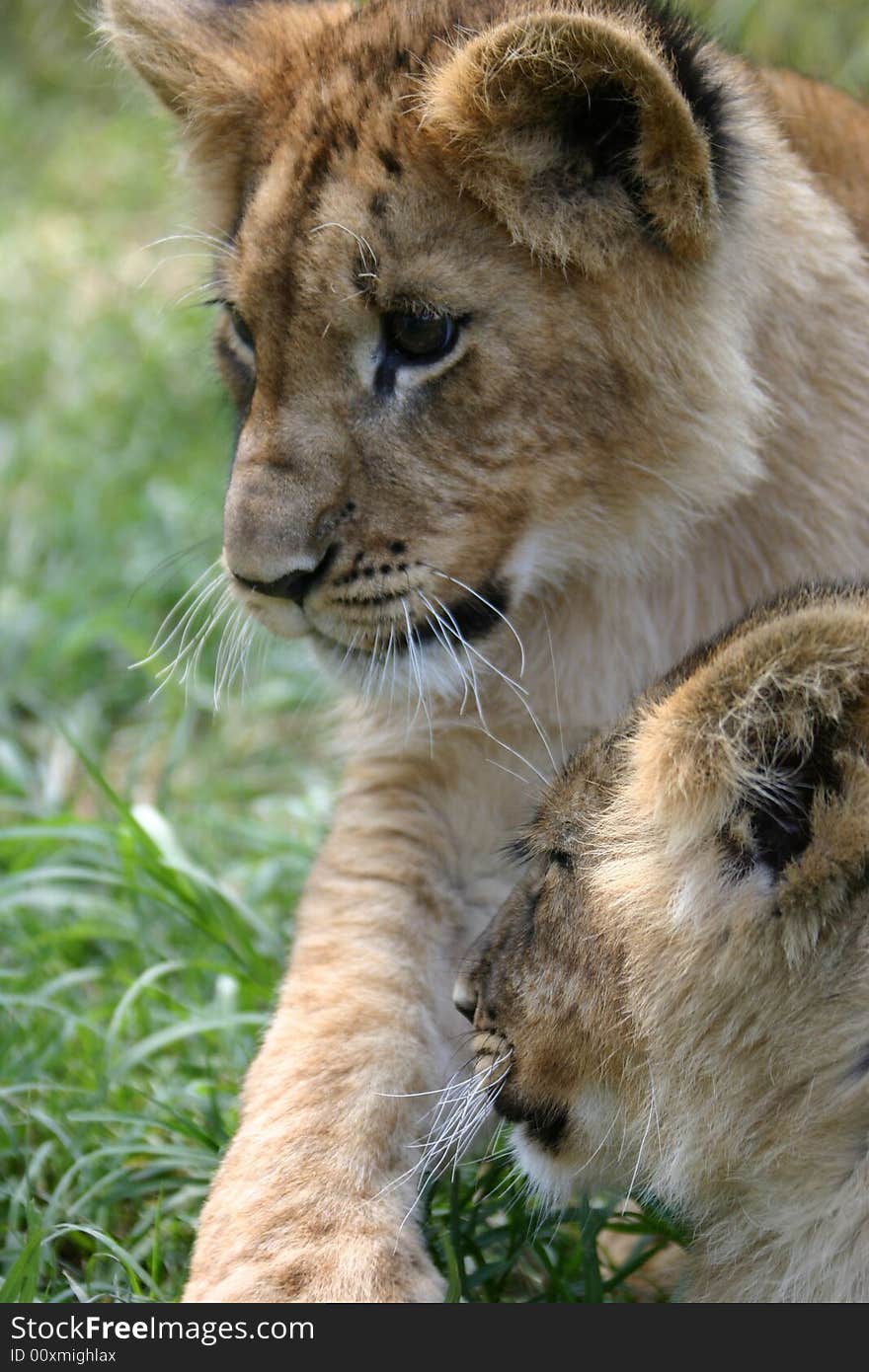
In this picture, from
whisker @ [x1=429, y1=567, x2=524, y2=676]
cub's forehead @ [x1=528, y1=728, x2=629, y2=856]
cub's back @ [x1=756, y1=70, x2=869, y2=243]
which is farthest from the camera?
cub's back @ [x1=756, y1=70, x2=869, y2=243]

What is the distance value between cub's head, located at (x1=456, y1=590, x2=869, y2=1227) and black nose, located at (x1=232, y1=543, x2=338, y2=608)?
622 millimetres

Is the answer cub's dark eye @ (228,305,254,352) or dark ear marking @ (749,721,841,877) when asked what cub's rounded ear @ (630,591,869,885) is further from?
cub's dark eye @ (228,305,254,352)

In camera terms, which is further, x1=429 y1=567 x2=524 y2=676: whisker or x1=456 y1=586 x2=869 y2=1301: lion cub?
x1=429 y1=567 x2=524 y2=676: whisker

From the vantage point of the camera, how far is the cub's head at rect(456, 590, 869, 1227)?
2322mm

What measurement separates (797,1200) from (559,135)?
193 cm

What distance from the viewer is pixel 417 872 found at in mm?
3875

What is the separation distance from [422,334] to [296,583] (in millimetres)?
529

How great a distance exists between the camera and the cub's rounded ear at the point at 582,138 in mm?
3148

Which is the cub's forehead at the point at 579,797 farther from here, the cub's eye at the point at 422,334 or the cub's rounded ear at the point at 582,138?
the cub's rounded ear at the point at 582,138

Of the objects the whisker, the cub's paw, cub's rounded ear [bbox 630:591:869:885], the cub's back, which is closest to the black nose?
the whisker

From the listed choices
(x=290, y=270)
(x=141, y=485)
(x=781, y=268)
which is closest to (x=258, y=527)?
(x=290, y=270)

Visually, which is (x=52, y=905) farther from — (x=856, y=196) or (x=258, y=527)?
(x=856, y=196)

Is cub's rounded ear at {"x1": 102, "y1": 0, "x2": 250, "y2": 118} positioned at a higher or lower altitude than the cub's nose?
higher

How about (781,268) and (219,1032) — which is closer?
(781,268)
